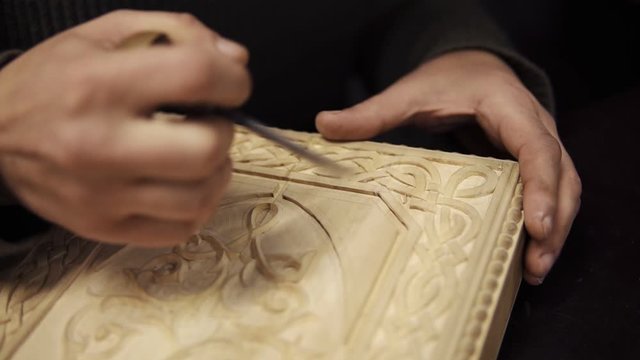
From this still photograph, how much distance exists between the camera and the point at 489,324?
0.64 m

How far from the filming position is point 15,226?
2.71ft

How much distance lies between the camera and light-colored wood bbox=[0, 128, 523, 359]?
2.11 feet

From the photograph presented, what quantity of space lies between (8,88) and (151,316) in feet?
0.88

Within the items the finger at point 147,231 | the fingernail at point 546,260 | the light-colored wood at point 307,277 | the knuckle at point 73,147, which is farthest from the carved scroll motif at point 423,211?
the knuckle at point 73,147

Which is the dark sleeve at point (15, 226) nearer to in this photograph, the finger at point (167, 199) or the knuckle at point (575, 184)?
the finger at point (167, 199)

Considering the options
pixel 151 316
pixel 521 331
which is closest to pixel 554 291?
pixel 521 331

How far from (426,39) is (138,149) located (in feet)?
2.47

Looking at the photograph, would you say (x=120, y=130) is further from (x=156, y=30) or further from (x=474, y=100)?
(x=474, y=100)

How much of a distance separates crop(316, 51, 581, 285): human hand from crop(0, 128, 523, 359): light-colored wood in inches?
1.3

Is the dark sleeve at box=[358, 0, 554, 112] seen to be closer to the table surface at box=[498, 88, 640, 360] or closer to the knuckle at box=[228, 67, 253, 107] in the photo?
the table surface at box=[498, 88, 640, 360]

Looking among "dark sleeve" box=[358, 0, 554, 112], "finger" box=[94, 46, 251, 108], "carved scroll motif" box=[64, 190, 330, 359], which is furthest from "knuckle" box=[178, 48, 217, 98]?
A: "dark sleeve" box=[358, 0, 554, 112]

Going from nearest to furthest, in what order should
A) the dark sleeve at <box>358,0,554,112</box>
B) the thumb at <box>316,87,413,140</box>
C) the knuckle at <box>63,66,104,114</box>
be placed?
the knuckle at <box>63,66,104,114</box>
the thumb at <box>316,87,413,140</box>
the dark sleeve at <box>358,0,554,112</box>

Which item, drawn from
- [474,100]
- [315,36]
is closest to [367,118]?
[474,100]

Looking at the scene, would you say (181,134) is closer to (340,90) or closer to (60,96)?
(60,96)
